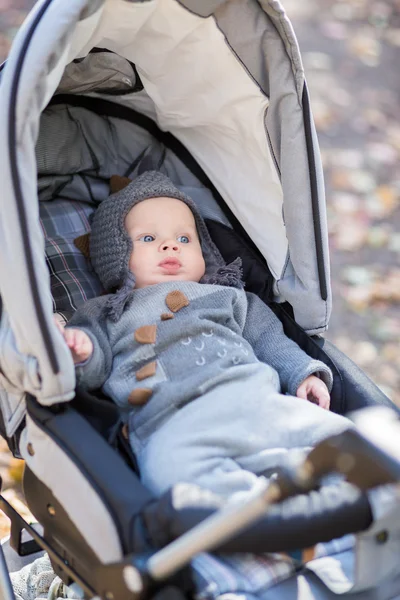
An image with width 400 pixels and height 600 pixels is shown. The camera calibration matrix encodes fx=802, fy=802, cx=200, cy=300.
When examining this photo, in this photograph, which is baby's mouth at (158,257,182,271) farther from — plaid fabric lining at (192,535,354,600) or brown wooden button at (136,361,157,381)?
plaid fabric lining at (192,535,354,600)

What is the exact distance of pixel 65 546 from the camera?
4.56 feet

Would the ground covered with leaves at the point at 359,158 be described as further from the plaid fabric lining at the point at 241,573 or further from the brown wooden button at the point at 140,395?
the plaid fabric lining at the point at 241,573

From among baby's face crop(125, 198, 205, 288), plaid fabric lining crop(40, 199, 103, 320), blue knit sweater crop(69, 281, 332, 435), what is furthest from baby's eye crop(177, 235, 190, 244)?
plaid fabric lining crop(40, 199, 103, 320)

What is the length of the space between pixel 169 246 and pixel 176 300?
0.52 feet

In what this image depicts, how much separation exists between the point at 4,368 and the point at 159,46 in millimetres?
840

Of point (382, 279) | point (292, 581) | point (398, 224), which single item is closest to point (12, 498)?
point (292, 581)

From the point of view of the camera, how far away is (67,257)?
197 centimetres

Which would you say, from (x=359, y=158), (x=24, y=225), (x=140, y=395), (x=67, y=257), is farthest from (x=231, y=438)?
(x=359, y=158)

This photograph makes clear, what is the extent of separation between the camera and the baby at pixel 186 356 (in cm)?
141

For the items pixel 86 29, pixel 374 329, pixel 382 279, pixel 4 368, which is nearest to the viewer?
pixel 4 368

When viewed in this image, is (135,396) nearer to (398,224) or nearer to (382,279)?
(382,279)

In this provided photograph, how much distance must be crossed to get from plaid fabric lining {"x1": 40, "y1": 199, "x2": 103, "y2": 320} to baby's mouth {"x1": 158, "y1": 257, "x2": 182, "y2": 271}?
0.22m

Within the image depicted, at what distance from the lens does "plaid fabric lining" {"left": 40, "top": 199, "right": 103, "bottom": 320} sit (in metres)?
1.90

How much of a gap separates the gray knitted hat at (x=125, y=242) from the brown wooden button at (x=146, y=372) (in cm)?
19
